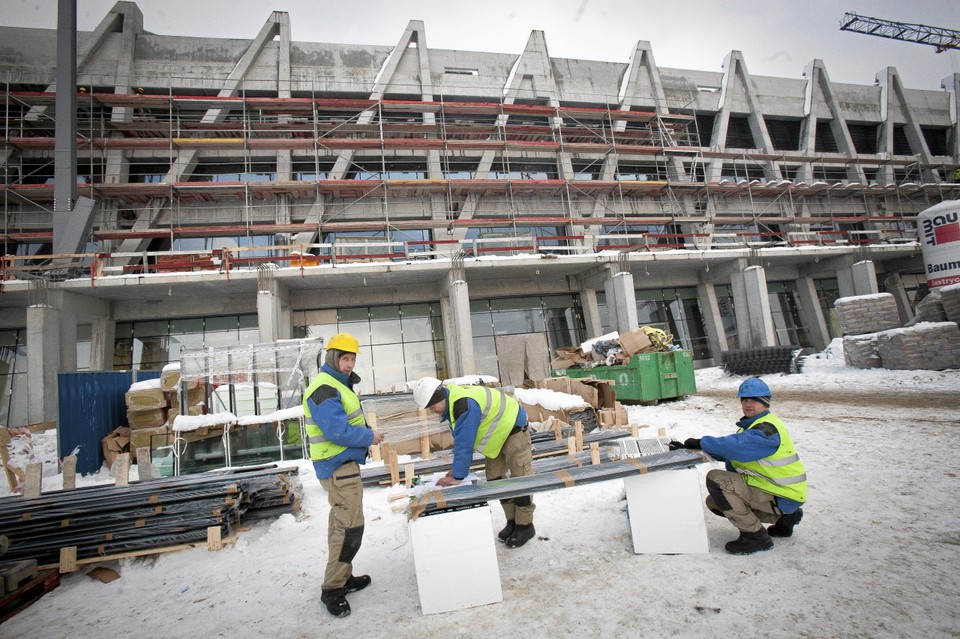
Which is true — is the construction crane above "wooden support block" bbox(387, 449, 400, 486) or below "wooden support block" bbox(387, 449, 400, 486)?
above

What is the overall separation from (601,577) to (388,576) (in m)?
1.66

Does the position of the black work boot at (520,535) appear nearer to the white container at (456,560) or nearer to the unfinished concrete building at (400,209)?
the white container at (456,560)

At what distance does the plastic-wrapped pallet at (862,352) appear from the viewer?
13266 mm

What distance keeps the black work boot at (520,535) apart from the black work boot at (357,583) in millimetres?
1207

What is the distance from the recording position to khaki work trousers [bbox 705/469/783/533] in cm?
325

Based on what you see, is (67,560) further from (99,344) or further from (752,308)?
(752,308)

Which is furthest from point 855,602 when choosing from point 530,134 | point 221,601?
point 530,134

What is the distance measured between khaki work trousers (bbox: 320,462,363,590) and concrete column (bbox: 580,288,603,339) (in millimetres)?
16843

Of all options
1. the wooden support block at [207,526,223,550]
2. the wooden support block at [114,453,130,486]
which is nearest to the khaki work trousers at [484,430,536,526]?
the wooden support block at [207,526,223,550]

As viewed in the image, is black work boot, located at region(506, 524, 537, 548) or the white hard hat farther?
black work boot, located at region(506, 524, 537, 548)

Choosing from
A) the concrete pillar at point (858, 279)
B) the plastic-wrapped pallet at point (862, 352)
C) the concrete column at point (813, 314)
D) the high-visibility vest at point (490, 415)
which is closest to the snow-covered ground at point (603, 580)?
the high-visibility vest at point (490, 415)

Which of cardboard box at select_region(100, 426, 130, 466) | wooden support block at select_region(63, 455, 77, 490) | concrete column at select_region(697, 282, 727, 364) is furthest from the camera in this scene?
concrete column at select_region(697, 282, 727, 364)

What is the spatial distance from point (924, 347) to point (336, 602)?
15866 millimetres

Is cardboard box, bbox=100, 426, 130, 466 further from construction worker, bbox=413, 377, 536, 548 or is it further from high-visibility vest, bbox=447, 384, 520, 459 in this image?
high-visibility vest, bbox=447, 384, 520, 459
